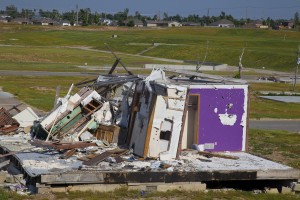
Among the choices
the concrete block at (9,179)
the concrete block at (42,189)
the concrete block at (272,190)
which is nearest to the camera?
the concrete block at (42,189)

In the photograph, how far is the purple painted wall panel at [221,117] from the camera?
2033 centimetres

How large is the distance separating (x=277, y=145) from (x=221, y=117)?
635cm

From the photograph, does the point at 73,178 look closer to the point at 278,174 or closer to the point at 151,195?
the point at 151,195

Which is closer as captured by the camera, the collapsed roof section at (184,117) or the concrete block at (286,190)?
the concrete block at (286,190)

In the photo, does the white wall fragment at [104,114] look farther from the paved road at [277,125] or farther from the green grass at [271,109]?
the green grass at [271,109]

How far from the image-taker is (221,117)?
20.6 metres

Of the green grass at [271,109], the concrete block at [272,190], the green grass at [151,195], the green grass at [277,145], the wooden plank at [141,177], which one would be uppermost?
the wooden plank at [141,177]

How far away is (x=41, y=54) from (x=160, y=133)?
76.5 meters

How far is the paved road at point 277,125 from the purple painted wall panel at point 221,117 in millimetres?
11331

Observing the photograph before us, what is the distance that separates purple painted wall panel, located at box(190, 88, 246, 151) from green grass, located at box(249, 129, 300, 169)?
227 cm

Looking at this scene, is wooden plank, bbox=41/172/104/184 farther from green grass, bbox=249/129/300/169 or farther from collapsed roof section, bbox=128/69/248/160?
green grass, bbox=249/129/300/169

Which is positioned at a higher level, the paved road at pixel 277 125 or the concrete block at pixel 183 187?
the concrete block at pixel 183 187

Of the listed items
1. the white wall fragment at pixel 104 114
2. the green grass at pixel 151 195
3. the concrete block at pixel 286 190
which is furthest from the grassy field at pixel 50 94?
the concrete block at pixel 286 190

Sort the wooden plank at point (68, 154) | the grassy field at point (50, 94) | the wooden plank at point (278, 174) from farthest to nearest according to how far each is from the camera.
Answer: the grassy field at point (50, 94) → the wooden plank at point (68, 154) → the wooden plank at point (278, 174)
